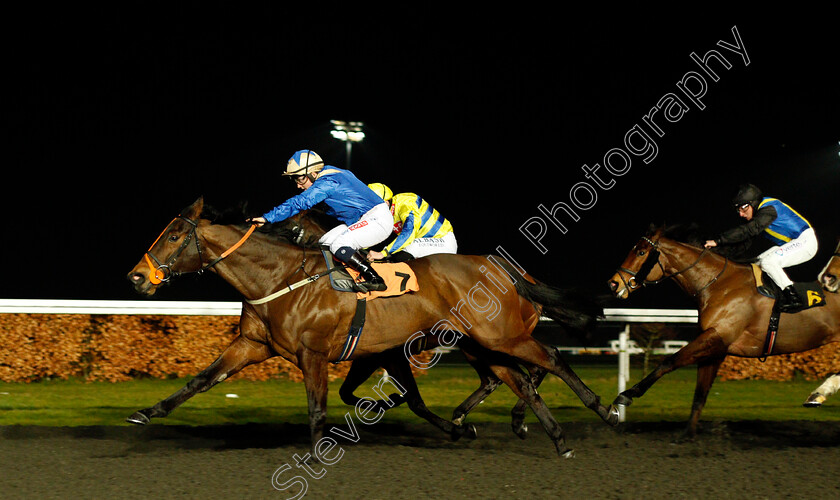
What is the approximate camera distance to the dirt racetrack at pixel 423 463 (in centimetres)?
327

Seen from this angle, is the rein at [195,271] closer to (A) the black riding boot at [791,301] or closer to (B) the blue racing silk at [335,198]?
(B) the blue racing silk at [335,198]

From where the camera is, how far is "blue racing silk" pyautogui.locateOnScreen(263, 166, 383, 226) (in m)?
4.22

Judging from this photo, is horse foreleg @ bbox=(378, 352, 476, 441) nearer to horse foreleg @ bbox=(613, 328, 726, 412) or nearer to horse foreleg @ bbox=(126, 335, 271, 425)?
horse foreleg @ bbox=(126, 335, 271, 425)

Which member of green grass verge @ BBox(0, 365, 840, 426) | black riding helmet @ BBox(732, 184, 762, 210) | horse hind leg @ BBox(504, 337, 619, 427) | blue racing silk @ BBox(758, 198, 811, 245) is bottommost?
green grass verge @ BBox(0, 365, 840, 426)

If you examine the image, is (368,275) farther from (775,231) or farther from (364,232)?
(775,231)

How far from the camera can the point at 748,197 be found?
5.30 m

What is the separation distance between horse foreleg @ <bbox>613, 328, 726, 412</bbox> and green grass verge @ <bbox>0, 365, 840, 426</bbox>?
962 millimetres

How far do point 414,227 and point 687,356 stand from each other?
2113 mm

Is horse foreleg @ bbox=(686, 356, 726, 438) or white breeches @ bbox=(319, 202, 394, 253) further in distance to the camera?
horse foreleg @ bbox=(686, 356, 726, 438)

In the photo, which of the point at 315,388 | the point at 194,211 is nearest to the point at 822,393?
the point at 315,388

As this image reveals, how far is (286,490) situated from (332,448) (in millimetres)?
970

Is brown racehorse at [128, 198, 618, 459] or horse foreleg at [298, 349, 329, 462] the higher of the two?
brown racehorse at [128, 198, 618, 459]

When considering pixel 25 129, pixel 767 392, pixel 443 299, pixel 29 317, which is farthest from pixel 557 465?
pixel 25 129

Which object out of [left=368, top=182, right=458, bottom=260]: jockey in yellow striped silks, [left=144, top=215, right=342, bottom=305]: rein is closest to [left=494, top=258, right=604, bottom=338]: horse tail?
[left=368, top=182, right=458, bottom=260]: jockey in yellow striped silks
